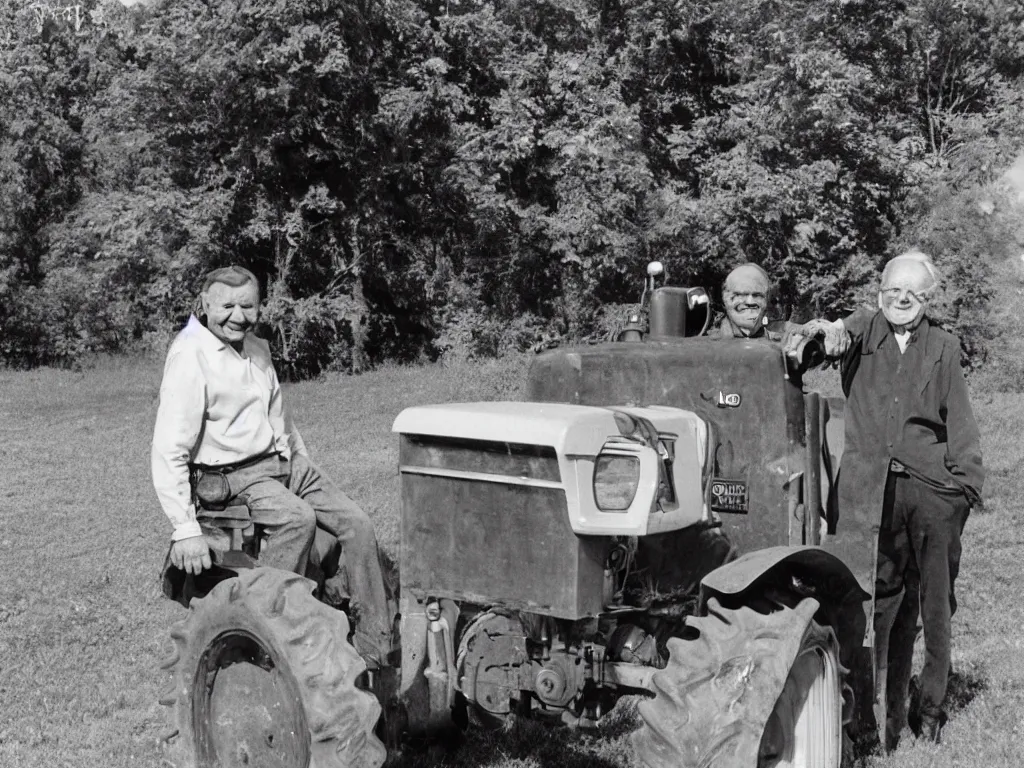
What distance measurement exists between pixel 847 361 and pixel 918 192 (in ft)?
61.2

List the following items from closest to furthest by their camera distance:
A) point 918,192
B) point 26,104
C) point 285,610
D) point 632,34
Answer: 1. point 285,610
2. point 918,192
3. point 632,34
4. point 26,104

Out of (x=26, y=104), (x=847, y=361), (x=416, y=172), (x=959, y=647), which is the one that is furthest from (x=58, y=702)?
(x=26, y=104)

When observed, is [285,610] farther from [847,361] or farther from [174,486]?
[847,361]

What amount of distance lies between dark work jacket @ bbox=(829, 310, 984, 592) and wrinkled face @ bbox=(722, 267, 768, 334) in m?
0.39

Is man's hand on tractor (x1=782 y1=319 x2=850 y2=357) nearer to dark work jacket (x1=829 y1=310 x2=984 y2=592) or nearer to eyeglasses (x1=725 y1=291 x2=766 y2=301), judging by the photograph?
dark work jacket (x1=829 y1=310 x2=984 y2=592)

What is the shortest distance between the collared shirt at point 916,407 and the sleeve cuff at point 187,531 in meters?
2.56

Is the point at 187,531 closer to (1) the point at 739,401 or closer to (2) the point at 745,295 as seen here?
(1) the point at 739,401

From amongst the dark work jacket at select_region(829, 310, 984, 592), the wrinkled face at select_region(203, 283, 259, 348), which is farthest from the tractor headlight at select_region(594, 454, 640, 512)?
the wrinkled face at select_region(203, 283, 259, 348)

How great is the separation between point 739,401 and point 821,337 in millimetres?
402

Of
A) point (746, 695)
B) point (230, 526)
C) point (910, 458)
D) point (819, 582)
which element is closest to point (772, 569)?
point (819, 582)

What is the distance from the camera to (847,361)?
513 centimetres

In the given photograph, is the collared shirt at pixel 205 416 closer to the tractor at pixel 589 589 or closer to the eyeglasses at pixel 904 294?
the tractor at pixel 589 589

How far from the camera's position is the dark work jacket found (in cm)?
482

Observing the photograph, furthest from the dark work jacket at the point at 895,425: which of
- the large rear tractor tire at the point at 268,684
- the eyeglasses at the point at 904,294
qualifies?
the large rear tractor tire at the point at 268,684
